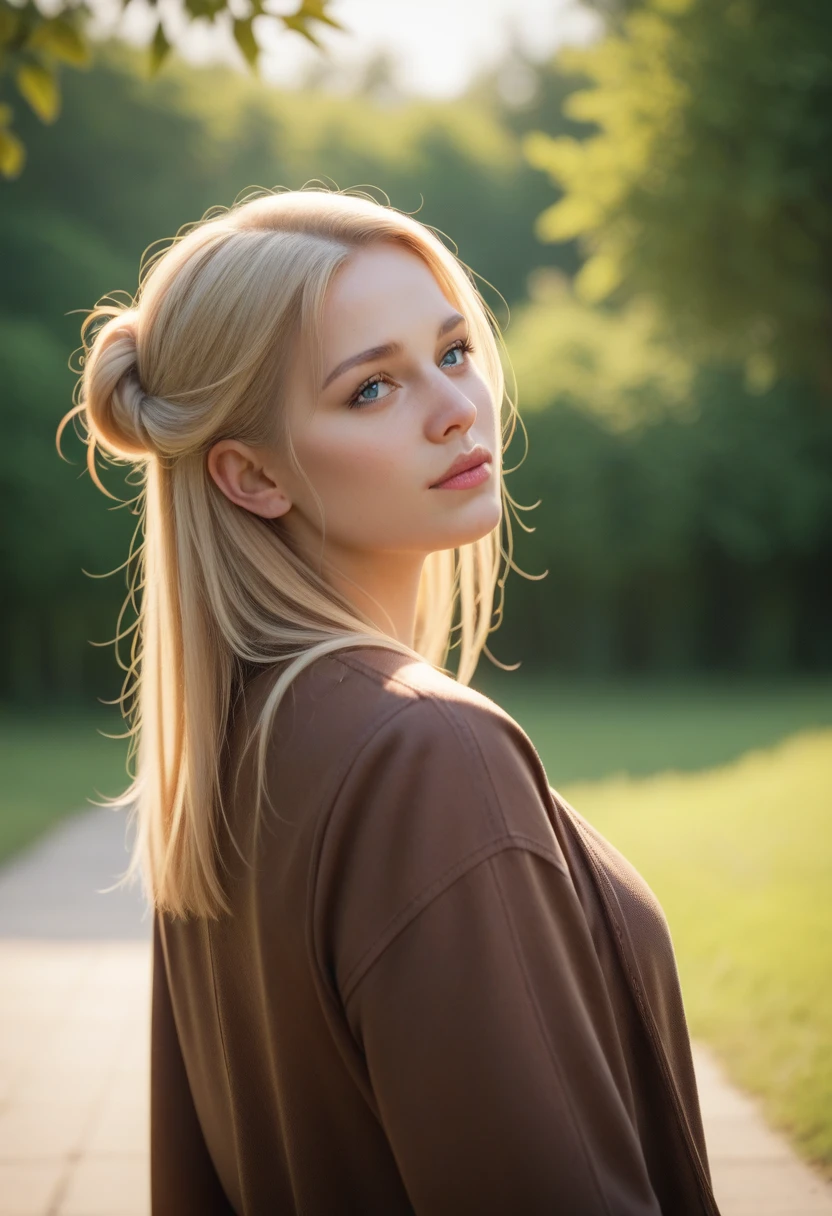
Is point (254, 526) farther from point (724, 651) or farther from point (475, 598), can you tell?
point (724, 651)

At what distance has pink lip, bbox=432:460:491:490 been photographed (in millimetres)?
1329

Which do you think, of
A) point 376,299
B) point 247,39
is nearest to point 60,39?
point 247,39

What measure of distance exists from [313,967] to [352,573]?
529 millimetres

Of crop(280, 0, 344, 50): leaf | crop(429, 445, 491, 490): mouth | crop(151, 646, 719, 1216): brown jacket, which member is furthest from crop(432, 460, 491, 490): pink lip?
crop(280, 0, 344, 50): leaf

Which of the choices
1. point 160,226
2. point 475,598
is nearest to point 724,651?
point 160,226

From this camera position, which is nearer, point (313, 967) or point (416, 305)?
point (313, 967)

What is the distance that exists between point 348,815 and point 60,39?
142 centimetres

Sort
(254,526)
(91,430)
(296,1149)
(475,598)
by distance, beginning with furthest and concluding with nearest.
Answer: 1. (475,598)
2. (91,430)
3. (254,526)
4. (296,1149)

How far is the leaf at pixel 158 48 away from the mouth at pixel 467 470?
876 mm

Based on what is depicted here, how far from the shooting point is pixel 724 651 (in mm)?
21594

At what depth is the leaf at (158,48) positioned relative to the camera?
1.75 m

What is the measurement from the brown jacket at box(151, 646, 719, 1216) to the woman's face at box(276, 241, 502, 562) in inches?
9.9

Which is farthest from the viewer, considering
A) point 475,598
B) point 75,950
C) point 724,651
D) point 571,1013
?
point 724,651

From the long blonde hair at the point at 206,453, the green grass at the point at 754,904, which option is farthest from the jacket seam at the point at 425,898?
the green grass at the point at 754,904
